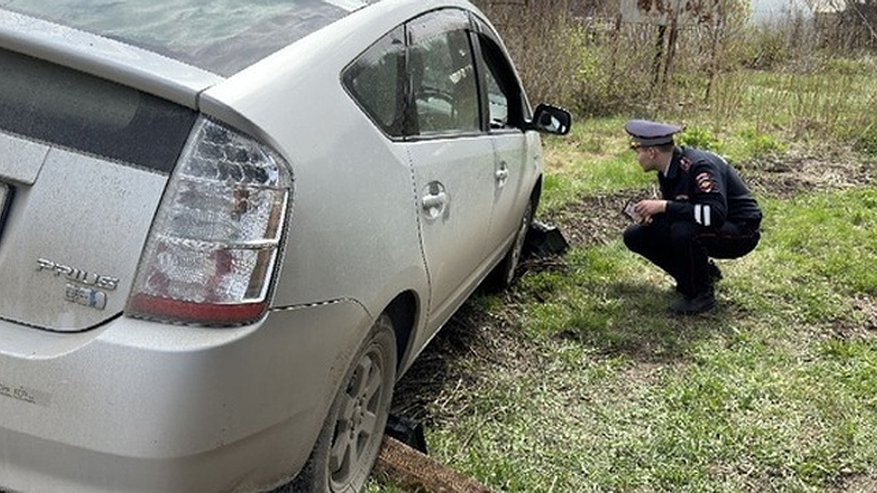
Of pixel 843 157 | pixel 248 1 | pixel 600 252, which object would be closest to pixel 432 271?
pixel 248 1

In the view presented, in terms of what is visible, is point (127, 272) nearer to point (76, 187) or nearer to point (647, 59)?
point (76, 187)

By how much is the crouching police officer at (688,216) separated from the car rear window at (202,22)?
2346 millimetres

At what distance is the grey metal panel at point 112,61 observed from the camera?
2146mm

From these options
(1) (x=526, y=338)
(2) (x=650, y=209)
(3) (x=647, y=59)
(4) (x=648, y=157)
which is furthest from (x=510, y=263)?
(3) (x=647, y=59)

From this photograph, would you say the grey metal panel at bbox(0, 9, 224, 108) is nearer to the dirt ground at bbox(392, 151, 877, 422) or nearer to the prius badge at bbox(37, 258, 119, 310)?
the prius badge at bbox(37, 258, 119, 310)

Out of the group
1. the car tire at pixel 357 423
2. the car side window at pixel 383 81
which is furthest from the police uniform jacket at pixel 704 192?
the car tire at pixel 357 423

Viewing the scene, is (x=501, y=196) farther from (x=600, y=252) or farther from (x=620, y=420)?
(x=600, y=252)

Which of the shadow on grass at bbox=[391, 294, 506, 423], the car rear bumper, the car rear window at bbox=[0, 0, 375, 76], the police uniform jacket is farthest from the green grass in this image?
the car rear window at bbox=[0, 0, 375, 76]

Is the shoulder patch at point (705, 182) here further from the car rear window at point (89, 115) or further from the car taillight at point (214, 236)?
the car rear window at point (89, 115)

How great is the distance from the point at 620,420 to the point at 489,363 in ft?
2.32

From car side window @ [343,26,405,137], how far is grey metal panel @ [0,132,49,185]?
2.88ft

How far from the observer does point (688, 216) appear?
4.90m

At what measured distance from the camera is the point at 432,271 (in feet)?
10.3

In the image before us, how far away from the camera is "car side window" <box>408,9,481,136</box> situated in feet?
10.7
